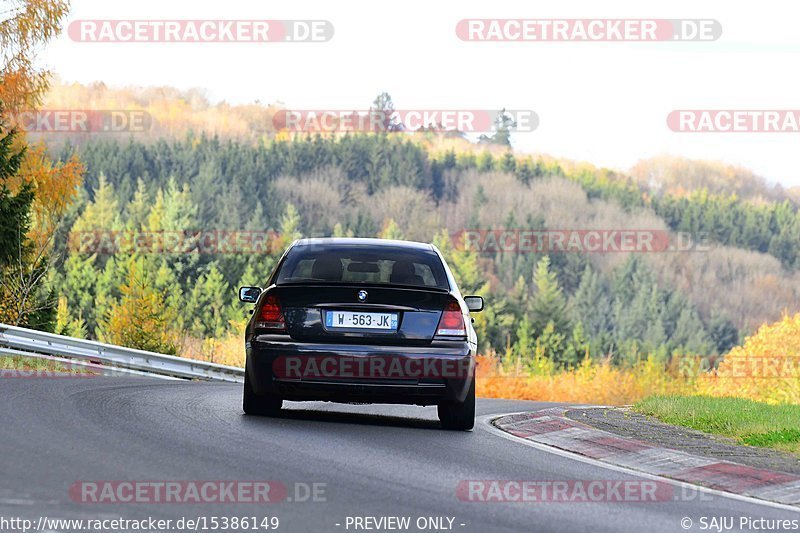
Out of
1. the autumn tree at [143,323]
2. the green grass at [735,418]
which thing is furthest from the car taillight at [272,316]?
the autumn tree at [143,323]

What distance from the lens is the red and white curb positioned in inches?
323

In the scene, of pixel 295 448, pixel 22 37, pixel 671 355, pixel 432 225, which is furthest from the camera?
pixel 432 225

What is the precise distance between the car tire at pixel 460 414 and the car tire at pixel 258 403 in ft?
4.99

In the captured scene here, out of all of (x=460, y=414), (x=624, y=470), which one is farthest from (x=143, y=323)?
(x=624, y=470)

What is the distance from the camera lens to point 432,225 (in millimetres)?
186875

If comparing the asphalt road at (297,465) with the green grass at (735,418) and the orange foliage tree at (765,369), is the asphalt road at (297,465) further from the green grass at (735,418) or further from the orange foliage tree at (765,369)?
the orange foliage tree at (765,369)

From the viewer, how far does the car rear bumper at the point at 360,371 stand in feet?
34.7

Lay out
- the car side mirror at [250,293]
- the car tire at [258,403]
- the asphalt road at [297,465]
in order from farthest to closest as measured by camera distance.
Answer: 1. the car side mirror at [250,293]
2. the car tire at [258,403]
3. the asphalt road at [297,465]

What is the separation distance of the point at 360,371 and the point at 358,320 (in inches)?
17.4

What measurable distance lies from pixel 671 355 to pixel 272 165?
77390 millimetres

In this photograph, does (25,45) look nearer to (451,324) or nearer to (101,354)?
(101,354)

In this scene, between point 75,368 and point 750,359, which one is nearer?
point 75,368

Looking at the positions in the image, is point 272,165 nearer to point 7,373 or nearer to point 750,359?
point 750,359

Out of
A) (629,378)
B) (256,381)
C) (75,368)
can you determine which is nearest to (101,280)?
(629,378)
